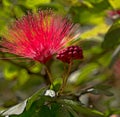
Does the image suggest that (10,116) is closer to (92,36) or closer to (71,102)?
(71,102)

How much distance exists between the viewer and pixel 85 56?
1898mm

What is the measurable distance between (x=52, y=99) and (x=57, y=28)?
0.64 feet

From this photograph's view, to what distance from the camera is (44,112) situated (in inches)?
41.9

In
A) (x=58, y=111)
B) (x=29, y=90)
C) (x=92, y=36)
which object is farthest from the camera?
(x=29, y=90)

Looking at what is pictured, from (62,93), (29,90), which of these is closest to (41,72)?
(29,90)

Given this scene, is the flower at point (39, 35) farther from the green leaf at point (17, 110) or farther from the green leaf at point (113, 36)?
the green leaf at point (113, 36)

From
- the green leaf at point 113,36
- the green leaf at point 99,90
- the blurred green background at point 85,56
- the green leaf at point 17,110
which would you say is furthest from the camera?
the blurred green background at point 85,56

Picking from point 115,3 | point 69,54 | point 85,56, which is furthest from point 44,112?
point 85,56

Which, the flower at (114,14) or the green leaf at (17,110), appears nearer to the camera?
the green leaf at (17,110)

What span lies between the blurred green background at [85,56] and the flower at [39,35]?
23cm

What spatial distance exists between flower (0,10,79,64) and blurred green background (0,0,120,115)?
0.76ft

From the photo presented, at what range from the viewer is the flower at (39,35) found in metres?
1.11

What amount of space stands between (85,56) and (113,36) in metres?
0.48

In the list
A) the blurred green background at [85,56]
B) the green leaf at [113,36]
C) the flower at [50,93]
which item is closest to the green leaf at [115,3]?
the blurred green background at [85,56]
